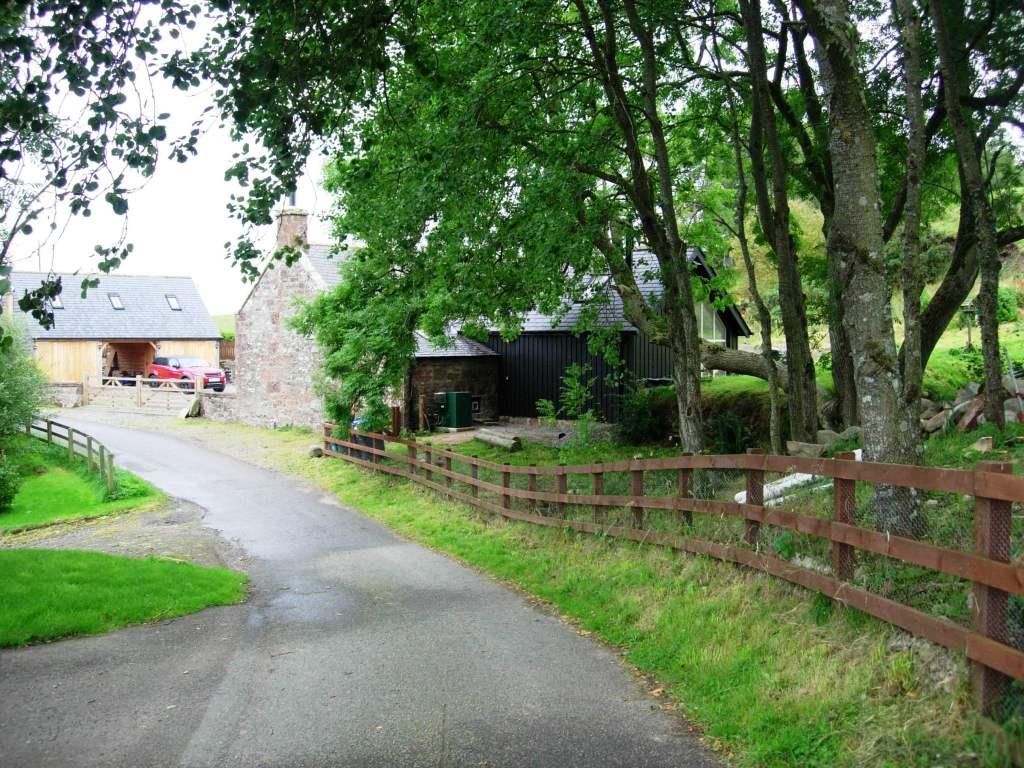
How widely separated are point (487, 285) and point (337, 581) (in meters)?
5.28

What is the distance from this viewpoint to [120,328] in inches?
1854

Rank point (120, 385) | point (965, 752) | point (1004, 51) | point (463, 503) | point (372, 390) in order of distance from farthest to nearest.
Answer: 1. point (120, 385)
2. point (372, 390)
3. point (463, 503)
4. point (1004, 51)
5. point (965, 752)

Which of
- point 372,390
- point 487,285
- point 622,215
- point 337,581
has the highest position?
point 622,215

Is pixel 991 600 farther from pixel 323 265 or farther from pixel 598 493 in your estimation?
pixel 323 265

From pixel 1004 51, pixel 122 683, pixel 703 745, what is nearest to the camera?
pixel 703 745

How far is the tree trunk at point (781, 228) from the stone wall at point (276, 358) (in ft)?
62.1

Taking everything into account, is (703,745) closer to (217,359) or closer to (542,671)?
(542,671)

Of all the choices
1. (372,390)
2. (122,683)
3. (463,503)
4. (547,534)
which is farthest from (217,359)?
(122,683)

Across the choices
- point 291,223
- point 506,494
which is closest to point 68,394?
point 291,223

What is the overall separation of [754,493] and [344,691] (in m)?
3.34

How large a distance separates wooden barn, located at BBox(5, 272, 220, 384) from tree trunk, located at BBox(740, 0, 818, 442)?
132 feet

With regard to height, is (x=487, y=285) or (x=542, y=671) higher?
(x=487, y=285)

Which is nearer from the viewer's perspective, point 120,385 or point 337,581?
point 337,581

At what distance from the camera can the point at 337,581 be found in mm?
10031
